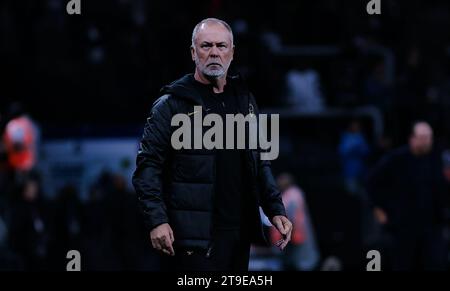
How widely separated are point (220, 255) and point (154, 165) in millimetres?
723

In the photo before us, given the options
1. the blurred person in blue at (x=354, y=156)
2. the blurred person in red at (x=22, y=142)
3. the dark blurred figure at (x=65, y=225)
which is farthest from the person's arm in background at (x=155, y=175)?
the blurred person in blue at (x=354, y=156)

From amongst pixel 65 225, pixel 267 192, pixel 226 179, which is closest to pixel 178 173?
pixel 226 179

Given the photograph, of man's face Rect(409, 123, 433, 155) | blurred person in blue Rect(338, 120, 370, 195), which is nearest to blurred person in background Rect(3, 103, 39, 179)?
blurred person in blue Rect(338, 120, 370, 195)

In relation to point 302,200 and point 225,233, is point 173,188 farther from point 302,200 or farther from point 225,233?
point 302,200

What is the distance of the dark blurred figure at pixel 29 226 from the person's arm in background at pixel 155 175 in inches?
319

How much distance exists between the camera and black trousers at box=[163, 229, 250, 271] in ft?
23.8

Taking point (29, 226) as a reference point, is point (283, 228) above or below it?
above

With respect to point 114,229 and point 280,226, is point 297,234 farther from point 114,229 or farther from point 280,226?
point 280,226

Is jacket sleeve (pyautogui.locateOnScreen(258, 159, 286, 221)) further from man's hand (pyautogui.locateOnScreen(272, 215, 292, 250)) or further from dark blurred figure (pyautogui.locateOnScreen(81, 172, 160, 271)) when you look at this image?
dark blurred figure (pyautogui.locateOnScreen(81, 172, 160, 271))

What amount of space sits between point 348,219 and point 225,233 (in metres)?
9.90

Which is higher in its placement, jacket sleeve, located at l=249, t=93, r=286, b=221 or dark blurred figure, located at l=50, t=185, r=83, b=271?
jacket sleeve, located at l=249, t=93, r=286, b=221

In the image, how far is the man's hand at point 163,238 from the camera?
6.99 metres

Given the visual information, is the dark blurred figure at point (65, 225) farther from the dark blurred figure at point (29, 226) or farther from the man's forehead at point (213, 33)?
the man's forehead at point (213, 33)

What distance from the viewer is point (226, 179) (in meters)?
7.41
